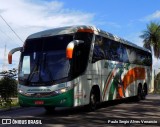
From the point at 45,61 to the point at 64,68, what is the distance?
873 millimetres

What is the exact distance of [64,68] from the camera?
15.2 m

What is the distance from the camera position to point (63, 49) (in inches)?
612

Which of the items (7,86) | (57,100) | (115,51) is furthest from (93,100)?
(7,86)

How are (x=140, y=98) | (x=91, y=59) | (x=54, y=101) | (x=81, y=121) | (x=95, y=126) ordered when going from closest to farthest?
(x=95, y=126) < (x=81, y=121) < (x=54, y=101) < (x=91, y=59) < (x=140, y=98)

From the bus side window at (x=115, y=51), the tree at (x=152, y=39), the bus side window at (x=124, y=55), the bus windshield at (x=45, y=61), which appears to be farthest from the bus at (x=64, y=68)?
the tree at (x=152, y=39)

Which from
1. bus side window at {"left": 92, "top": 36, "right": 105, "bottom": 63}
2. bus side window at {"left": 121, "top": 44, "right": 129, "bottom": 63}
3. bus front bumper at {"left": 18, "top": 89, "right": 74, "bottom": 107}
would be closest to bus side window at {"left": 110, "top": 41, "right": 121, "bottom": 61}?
bus side window at {"left": 121, "top": 44, "right": 129, "bottom": 63}

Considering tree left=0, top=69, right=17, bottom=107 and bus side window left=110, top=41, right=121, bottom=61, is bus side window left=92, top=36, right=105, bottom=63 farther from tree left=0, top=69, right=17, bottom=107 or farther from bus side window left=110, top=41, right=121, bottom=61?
tree left=0, top=69, right=17, bottom=107

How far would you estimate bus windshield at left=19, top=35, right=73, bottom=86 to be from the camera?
1521 cm

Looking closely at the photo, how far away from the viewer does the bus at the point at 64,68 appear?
49.7 feet

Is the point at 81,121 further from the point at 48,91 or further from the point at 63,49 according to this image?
the point at 63,49

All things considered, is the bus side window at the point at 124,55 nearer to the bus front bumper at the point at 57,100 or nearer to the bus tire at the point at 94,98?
the bus tire at the point at 94,98

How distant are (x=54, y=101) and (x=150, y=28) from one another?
35231 millimetres

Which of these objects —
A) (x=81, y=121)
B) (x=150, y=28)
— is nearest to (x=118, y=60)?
(x=81, y=121)

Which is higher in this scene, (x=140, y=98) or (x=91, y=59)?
(x=91, y=59)
